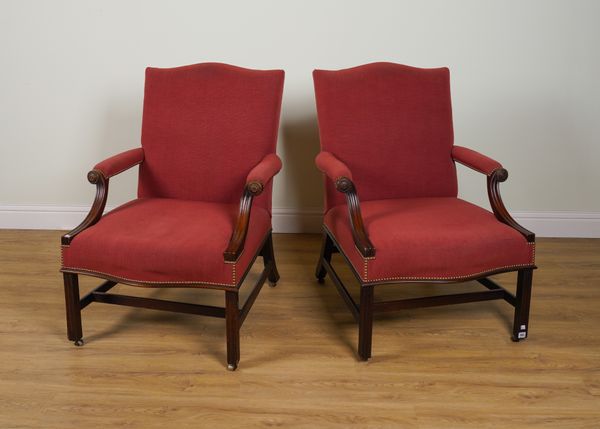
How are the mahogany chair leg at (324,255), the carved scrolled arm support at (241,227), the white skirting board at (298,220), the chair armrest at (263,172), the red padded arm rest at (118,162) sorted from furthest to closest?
the white skirting board at (298,220), the mahogany chair leg at (324,255), the red padded arm rest at (118,162), the chair armrest at (263,172), the carved scrolled arm support at (241,227)

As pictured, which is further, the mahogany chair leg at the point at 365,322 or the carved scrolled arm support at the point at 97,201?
the carved scrolled arm support at the point at 97,201

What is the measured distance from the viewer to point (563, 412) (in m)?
1.80

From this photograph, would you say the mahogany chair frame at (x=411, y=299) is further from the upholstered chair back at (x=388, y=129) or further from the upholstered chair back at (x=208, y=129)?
the upholstered chair back at (x=208, y=129)

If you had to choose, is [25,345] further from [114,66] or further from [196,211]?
[114,66]

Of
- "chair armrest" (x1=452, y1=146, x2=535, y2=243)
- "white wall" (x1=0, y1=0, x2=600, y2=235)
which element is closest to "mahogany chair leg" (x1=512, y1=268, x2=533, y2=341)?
"chair armrest" (x1=452, y1=146, x2=535, y2=243)

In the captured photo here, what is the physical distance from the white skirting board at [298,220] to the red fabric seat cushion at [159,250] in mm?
1347

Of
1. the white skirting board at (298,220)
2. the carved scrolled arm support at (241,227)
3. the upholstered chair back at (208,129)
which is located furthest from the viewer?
the white skirting board at (298,220)

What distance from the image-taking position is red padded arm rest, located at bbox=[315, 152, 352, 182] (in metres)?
2.12

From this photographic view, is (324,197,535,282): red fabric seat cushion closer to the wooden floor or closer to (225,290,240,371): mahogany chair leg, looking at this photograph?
the wooden floor

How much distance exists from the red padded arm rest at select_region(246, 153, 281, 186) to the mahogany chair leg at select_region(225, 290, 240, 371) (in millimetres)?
401

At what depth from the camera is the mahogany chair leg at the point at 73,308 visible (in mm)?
2105

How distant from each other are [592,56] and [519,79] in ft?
1.37

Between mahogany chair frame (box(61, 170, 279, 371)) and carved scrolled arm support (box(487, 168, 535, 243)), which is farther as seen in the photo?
carved scrolled arm support (box(487, 168, 535, 243))

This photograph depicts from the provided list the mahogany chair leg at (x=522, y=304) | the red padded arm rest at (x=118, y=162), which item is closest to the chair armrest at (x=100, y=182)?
the red padded arm rest at (x=118, y=162)
